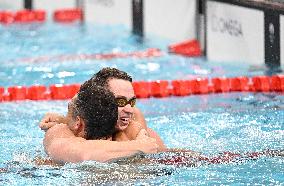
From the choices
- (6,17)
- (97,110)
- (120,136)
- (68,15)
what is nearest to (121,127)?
(120,136)

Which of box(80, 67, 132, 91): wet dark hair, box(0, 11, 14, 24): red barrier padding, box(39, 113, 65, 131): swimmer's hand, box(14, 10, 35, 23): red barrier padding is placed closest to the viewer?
box(80, 67, 132, 91): wet dark hair

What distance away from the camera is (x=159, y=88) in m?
7.62

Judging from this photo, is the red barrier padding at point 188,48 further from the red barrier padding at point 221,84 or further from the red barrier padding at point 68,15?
the red barrier padding at point 68,15

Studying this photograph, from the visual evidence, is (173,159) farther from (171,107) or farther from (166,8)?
(166,8)

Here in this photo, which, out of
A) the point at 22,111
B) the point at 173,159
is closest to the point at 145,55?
the point at 22,111

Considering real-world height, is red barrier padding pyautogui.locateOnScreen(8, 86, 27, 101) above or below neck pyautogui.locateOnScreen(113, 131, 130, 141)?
above

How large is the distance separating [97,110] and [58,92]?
344 centimetres

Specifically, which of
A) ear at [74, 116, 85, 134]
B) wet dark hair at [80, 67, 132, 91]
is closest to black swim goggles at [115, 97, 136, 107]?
wet dark hair at [80, 67, 132, 91]

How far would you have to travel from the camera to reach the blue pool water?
4.25 meters

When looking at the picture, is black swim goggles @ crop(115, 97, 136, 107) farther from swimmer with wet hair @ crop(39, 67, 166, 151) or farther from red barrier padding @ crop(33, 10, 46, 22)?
red barrier padding @ crop(33, 10, 46, 22)

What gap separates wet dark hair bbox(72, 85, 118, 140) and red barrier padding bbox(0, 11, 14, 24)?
8.89 metres

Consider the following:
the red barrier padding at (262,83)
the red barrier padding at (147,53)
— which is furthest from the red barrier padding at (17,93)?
the red barrier padding at (147,53)

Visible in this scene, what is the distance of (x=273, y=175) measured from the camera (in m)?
4.32

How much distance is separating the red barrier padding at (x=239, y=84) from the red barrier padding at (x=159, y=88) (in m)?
0.62
